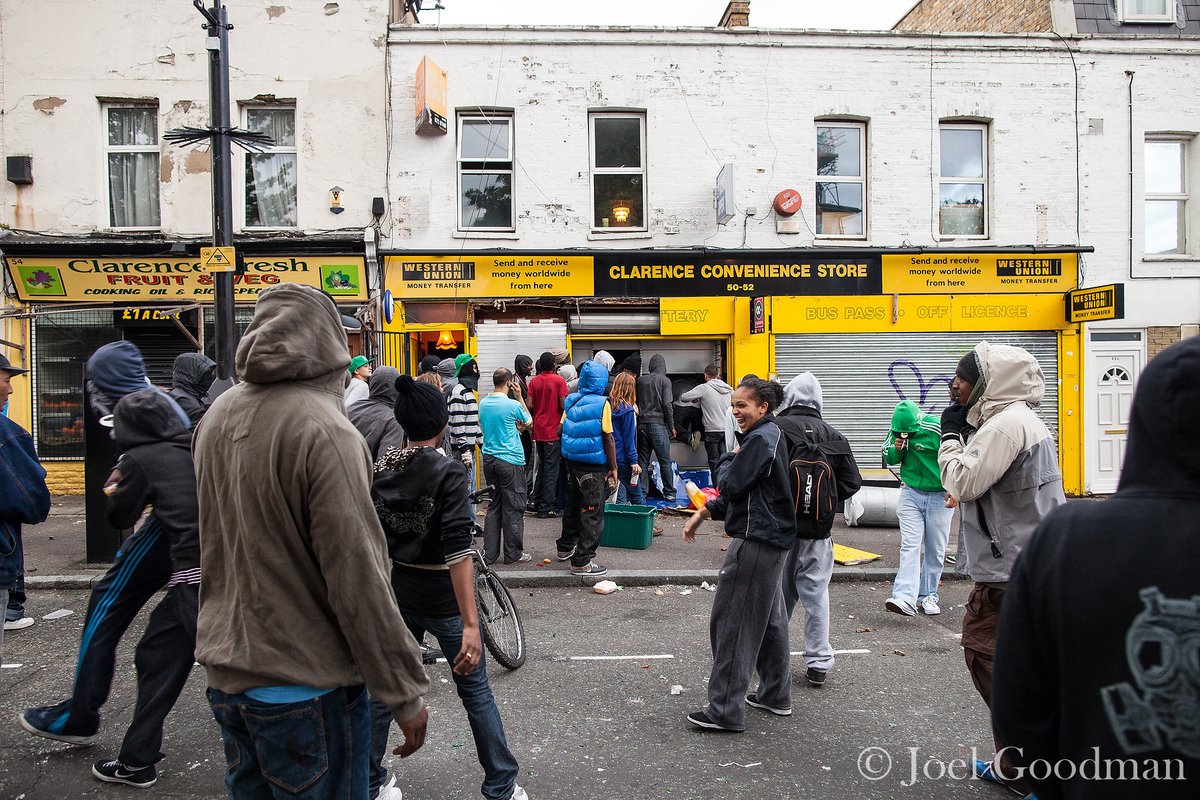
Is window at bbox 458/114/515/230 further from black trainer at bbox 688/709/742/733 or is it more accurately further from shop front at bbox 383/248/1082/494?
black trainer at bbox 688/709/742/733

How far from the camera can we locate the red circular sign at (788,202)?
515 inches

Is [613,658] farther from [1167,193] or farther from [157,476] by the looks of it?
[1167,193]

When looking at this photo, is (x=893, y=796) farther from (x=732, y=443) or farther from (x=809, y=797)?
(x=732, y=443)

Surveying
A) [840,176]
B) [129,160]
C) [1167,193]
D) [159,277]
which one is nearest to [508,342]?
[159,277]

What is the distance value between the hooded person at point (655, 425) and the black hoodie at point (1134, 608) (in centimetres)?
969

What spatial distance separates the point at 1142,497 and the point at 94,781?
4435 millimetres

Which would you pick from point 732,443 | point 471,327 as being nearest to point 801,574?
point 732,443

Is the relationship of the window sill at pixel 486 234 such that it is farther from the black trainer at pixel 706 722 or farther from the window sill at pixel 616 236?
the black trainer at pixel 706 722

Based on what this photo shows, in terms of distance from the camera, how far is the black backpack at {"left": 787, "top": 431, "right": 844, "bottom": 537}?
4754 millimetres

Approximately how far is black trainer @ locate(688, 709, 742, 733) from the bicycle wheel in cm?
136

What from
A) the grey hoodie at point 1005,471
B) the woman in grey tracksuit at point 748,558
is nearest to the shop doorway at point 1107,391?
the grey hoodie at point 1005,471

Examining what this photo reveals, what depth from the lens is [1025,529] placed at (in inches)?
152

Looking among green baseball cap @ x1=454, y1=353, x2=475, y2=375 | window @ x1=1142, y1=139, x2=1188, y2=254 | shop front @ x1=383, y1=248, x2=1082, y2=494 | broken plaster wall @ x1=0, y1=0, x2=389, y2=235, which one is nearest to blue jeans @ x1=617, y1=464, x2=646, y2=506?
shop front @ x1=383, y1=248, x2=1082, y2=494

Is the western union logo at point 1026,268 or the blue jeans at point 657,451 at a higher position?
the western union logo at point 1026,268
